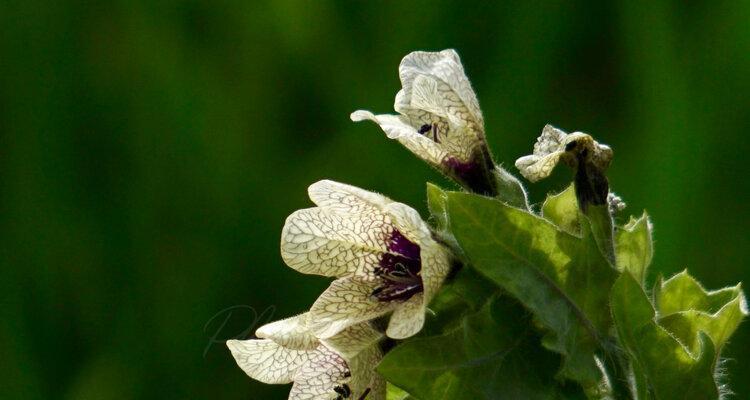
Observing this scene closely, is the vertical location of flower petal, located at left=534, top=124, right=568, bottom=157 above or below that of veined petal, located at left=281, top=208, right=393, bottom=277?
above

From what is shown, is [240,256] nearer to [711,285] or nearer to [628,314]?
[711,285]

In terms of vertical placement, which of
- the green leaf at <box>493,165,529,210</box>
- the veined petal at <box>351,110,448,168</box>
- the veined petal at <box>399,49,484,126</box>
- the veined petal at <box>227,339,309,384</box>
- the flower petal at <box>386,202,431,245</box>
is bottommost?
the veined petal at <box>227,339,309,384</box>

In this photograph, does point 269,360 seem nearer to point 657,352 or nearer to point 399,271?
point 399,271

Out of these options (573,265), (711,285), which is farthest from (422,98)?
(711,285)

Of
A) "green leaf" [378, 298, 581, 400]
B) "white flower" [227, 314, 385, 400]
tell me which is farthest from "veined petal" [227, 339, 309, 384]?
"green leaf" [378, 298, 581, 400]

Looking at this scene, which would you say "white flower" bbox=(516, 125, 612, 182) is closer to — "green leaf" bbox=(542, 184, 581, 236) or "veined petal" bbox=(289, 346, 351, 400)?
"green leaf" bbox=(542, 184, 581, 236)

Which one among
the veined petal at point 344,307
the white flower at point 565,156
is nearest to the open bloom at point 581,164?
the white flower at point 565,156
